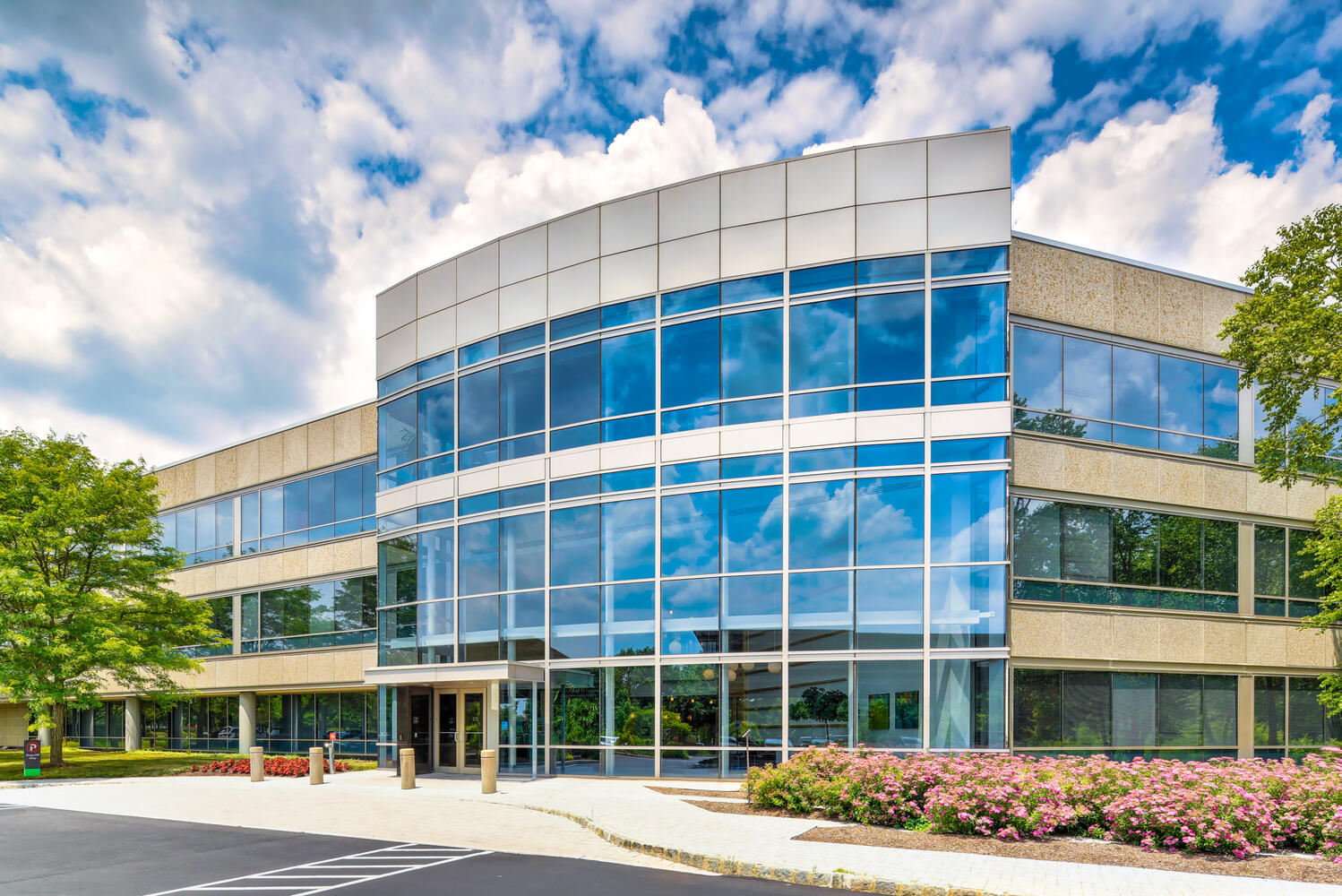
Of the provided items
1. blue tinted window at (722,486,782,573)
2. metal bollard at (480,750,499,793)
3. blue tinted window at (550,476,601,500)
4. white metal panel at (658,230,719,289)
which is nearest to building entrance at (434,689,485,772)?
metal bollard at (480,750,499,793)

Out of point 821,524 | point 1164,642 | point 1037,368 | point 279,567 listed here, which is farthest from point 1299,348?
point 279,567

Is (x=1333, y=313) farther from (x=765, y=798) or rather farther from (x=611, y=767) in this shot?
(x=611, y=767)

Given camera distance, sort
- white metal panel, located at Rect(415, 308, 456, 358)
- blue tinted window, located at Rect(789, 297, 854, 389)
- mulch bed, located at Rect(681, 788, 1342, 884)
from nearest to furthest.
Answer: mulch bed, located at Rect(681, 788, 1342, 884), blue tinted window, located at Rect(789, 297, 854, 389), white metal panel, located at Rect(415, 308, 456, 358)

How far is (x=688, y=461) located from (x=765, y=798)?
8.14 metres

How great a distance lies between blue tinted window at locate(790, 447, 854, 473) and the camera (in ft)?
65.8

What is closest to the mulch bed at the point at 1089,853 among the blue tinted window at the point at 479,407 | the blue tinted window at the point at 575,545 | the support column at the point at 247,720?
the blue tinted window at the point at 575,545

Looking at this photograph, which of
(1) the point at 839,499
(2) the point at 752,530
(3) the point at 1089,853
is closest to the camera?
(3) the point at 1089,853

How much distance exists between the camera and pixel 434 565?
1004 inches

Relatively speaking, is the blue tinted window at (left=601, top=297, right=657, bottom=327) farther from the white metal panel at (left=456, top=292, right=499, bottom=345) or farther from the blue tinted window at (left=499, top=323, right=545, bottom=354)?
the white metal panel at (left=456, top=292, right=499, bottom=345)

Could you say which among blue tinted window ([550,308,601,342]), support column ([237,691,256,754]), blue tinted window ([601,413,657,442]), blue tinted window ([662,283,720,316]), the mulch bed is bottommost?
support column ([237,691,256,754])

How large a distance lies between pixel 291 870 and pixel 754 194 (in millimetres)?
16218

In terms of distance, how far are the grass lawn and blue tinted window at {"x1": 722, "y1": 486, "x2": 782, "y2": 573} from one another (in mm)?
14677

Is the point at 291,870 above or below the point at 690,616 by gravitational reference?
below

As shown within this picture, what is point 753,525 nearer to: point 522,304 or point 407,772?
point 522,304
